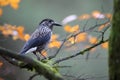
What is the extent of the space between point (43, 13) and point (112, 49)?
35.0 feet

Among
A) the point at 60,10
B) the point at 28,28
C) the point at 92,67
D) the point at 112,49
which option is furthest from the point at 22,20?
the point at 112,49

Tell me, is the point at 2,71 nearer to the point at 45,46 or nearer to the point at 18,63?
the point at 45,46

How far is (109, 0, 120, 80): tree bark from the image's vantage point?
158 inches

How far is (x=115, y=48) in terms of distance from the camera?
13.2ft

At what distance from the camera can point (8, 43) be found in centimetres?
1229

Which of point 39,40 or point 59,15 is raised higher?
point 59,15

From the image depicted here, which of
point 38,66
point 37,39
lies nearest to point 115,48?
point 38,66

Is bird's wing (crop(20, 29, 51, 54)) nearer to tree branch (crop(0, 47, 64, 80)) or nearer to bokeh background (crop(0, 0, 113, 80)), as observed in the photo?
tree branch (crop(0, 47, 64, 80))

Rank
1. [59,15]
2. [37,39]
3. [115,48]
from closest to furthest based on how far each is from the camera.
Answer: [115,48] → [37,39] → [59,15]

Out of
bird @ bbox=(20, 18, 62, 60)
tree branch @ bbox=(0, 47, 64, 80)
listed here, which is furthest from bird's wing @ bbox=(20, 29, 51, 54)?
tree branch @ bbox=(0, 47, 64, 80)

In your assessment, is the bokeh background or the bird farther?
the bokeh background

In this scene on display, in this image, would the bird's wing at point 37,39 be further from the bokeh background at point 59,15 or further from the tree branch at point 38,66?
the bokeh background at point 59,15

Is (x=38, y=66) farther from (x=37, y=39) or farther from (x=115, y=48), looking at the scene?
(x=37, y=39)

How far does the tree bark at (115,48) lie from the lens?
13.2 feet
